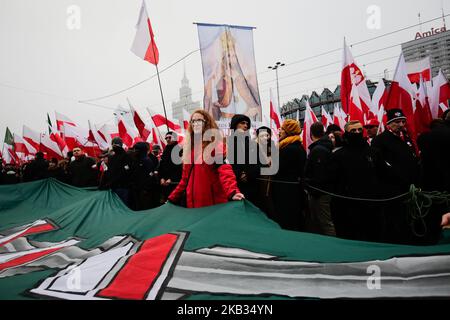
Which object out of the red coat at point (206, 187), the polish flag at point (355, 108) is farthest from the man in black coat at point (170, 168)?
the polish flag at point (355, 108)

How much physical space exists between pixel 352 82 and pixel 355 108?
746mm

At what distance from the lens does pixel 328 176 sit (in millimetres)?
4020

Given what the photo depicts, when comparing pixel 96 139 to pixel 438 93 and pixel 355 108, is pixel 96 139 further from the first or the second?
pixel 438 93

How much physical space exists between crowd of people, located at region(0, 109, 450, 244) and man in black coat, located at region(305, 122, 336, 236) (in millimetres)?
13

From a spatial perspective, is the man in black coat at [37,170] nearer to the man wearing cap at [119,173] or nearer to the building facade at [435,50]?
the man wearing cap at [119,173]

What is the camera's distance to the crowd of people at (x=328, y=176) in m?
3.40

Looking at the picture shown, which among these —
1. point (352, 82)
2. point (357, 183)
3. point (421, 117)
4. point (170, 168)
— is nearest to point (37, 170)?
point (170, 168)

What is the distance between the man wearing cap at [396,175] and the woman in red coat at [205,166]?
1915mm

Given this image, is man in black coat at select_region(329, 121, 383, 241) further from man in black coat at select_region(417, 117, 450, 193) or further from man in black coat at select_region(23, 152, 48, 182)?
man in black coat at select_region(23, 152, 48, 182)

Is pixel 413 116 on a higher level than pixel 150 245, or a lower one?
higher

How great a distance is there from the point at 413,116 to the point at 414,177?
294 centimetres
